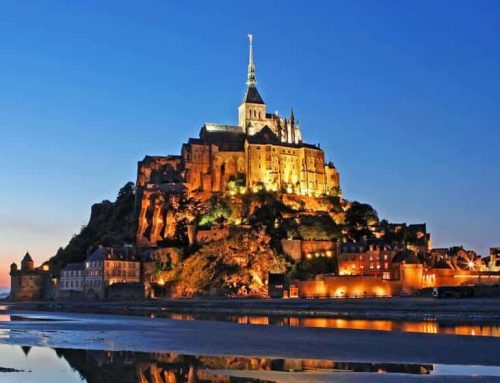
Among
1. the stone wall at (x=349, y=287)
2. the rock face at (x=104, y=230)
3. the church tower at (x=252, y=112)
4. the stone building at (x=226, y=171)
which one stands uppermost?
the church tower at (x=252, y=112)

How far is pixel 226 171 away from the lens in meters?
98.7

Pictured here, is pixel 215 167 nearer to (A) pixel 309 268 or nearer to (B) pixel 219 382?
(A) pixel 309 268

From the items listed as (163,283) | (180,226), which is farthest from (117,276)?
(180,226)

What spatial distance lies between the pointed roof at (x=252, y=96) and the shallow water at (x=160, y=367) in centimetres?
8864

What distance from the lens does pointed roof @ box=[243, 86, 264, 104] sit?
11107 cm

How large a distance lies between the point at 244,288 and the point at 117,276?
17.2 metres

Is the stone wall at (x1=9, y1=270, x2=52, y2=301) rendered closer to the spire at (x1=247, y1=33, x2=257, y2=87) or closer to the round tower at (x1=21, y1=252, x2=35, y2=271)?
the round tower at (x1=21, y1=252, x2=35, y2=271)

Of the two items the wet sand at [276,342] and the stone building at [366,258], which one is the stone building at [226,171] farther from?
the wet sand at [276,342]

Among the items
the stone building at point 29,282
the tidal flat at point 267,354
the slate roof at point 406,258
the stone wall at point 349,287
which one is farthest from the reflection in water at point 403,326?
the stone building at point 29,282

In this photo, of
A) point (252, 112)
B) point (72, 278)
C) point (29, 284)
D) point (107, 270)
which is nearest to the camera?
point (107, 270)

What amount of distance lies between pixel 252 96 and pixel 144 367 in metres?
93.2

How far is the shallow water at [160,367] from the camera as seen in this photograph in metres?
19.3

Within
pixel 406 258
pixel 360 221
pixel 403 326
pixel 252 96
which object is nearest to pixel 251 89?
pixel 252 96

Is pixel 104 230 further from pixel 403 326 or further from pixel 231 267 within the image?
pixel 403 326
